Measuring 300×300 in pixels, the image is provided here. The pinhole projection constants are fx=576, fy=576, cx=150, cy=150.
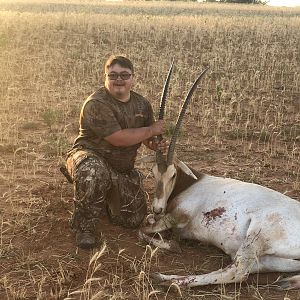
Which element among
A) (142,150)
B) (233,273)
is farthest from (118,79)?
(142,150)

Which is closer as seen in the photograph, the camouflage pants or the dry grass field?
the dry grass field

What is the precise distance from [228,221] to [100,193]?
1.33 meters

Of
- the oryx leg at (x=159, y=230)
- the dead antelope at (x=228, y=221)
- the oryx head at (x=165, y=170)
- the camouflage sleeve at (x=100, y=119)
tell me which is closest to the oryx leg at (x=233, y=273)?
the dead antelope at (x=228, y=221)

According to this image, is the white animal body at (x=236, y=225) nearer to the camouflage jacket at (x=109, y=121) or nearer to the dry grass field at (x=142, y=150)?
the dry grass field at (x=142, y=150)

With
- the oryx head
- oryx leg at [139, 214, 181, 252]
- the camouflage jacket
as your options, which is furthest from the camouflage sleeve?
oryx leg at [139, 214, 181, 252]

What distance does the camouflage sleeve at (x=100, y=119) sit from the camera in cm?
588

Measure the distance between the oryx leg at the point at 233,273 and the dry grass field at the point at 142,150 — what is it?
84 mm

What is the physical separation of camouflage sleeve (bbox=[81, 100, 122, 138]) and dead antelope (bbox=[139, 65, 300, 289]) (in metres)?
0.56

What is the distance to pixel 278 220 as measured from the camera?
5.13 metres

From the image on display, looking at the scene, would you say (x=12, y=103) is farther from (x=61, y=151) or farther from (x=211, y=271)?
(x=211, y=271)

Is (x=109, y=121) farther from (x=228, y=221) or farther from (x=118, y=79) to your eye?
(x=228, y=221)

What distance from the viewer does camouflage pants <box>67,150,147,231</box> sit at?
5.75 meters

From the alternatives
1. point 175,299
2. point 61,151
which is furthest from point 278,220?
point 61,151

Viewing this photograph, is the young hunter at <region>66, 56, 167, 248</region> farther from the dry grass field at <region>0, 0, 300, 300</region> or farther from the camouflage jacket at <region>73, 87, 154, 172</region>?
the dry grass field at <region>0, 0, 300, 300</region>
